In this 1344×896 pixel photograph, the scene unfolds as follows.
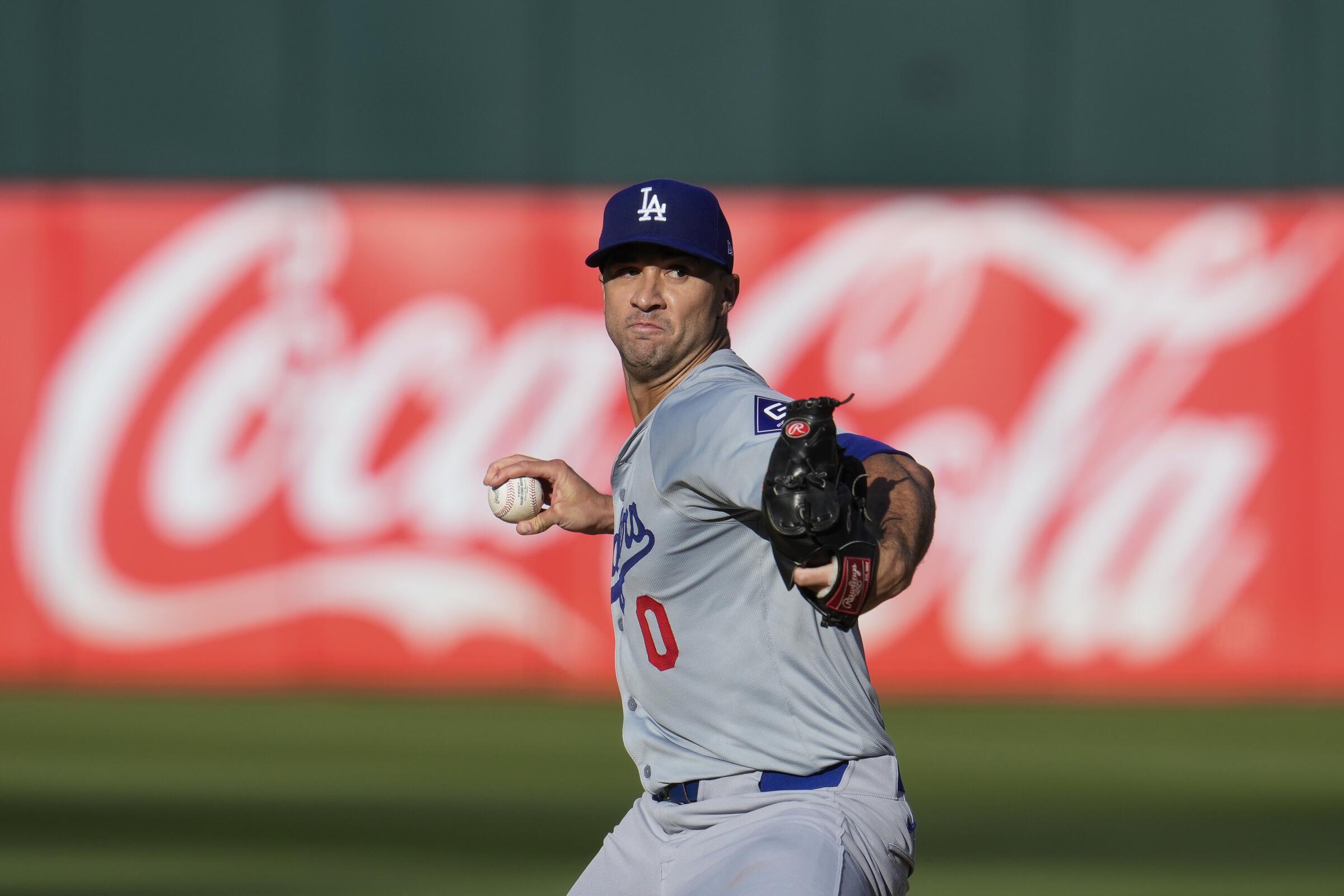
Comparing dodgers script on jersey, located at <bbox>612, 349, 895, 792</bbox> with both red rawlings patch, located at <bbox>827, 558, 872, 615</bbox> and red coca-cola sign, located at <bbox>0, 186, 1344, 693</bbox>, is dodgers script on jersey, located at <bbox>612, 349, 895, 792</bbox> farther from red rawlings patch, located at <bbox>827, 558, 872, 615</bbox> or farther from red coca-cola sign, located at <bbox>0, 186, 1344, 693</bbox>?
red coca-cola sign, located at <bbox>0, 186, 1344, 693</bbox>

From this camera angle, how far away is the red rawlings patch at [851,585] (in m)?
3.48

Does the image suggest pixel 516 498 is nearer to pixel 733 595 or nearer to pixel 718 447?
pixel 733 595

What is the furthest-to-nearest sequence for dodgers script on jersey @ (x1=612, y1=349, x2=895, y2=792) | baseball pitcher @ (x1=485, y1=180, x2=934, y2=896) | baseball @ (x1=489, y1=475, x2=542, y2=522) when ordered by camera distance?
baseball @ (x1=489, y1=475, x2=542, y2=522) < dodgers script on jersey @ (x1=612, y1=349, x2=895, y2=792) < baseball pitcher @ (x1=485, y1=180, x2=934, y2=896)

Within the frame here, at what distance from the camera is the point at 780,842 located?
3729mm

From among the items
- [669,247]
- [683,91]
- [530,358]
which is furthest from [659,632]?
[683,91]

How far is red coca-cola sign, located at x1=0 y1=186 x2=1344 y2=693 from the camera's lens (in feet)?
50.8

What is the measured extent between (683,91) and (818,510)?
45.1 ft

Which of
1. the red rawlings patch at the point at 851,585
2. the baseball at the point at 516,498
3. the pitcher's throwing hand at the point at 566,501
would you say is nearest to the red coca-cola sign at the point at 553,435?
the pitcher's throwing hand at the point at 566,501

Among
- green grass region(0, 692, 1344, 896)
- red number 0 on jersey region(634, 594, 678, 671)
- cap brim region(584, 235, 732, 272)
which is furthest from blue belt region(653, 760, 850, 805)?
green grass region(0, 692, 1344, 896)

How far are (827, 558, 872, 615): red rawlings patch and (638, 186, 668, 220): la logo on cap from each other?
0.94 metres

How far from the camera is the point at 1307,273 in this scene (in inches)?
631

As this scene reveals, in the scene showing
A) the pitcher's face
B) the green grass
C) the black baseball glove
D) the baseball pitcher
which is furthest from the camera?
the green grass

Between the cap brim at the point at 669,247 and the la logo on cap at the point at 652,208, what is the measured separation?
4cm

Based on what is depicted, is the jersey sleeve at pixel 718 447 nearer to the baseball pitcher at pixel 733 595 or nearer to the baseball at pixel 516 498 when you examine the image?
the baseball pitcher at pixel 733 595
